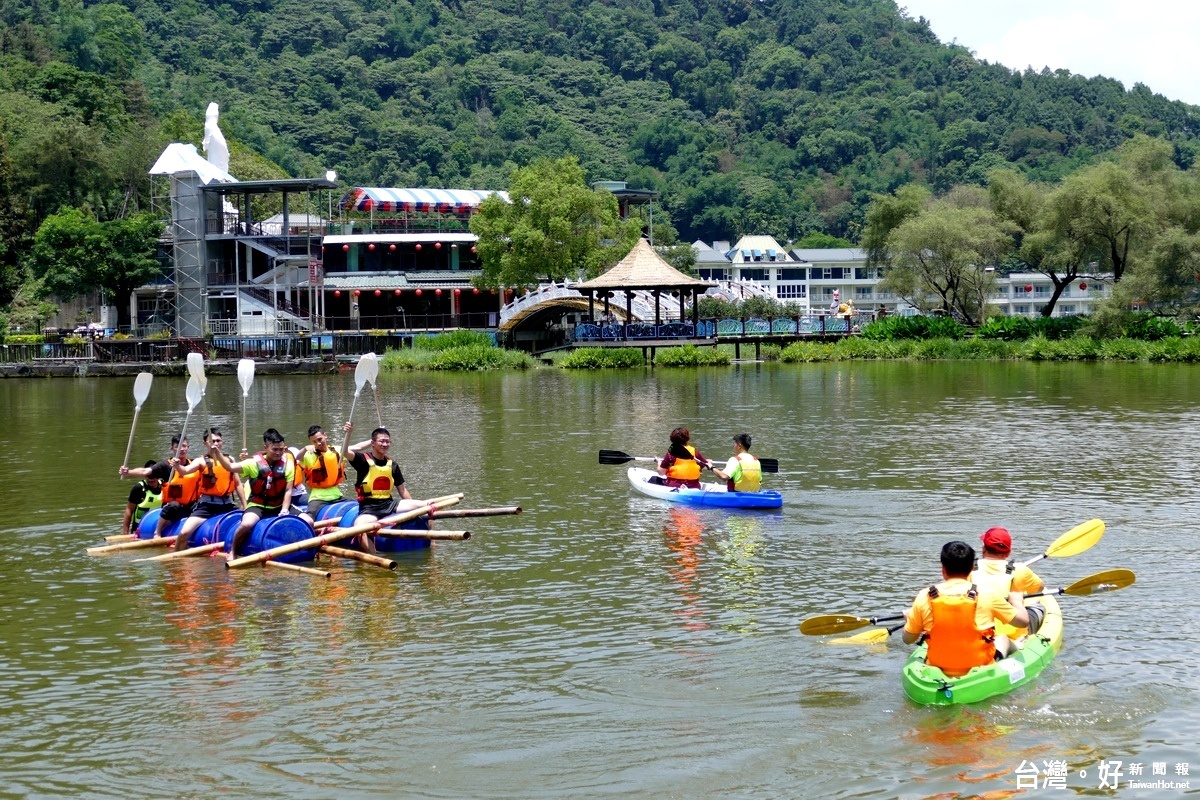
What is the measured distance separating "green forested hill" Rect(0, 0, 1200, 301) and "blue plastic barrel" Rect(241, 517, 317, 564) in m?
102

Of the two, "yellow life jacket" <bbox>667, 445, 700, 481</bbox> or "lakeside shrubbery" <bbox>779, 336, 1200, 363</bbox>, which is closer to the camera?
"yellow life jacket" <bbox>667, 445, 700, 481</bbox>

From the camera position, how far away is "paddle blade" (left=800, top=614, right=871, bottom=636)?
12.8 metres

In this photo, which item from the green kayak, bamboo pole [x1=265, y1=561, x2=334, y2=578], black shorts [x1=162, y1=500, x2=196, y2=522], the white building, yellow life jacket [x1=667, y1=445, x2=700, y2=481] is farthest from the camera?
the white building

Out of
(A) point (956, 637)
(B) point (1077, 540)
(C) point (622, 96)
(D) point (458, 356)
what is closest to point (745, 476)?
(B) point (1077, 540)

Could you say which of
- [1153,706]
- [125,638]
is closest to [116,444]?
[125,638]

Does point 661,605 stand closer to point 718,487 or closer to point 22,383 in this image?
point 718,487

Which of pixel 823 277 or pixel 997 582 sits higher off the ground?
pixel 823 277

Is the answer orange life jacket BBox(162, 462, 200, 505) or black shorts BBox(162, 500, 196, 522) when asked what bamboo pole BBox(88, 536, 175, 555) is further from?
orange life jacket BBox(162, 462, 200, 505)

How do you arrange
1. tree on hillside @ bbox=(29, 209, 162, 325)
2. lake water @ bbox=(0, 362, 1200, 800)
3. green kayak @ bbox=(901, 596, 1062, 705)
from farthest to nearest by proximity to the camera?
tree on hillside @ bbox=(29, 209, 162, 325)
green kayak @ bbox=(901, 596, 1062, 705)
lake water @ bbox=(0, 362, 1200, 800)

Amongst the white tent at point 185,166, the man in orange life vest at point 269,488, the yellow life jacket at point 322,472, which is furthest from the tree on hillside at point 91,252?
the man in orange life vest at point 269,488

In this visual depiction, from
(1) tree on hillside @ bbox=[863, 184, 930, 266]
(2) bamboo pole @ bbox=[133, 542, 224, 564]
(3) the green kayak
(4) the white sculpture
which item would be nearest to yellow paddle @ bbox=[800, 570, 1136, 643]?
(3) the green kayak

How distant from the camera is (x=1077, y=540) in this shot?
1457cm

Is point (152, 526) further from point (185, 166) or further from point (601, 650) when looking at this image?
point (185, 166)

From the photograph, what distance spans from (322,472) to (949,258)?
5566cm
